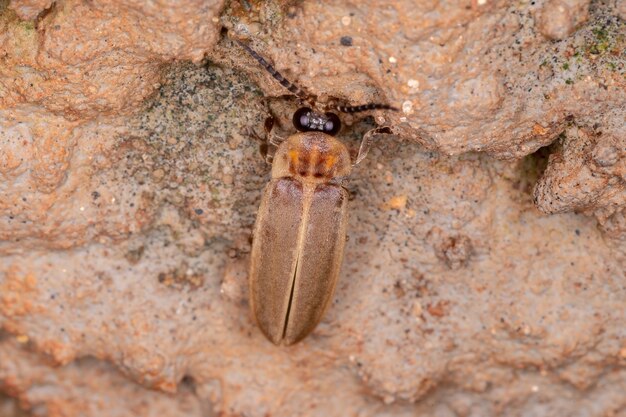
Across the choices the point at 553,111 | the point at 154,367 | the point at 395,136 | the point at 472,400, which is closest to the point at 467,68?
the point at 553,111

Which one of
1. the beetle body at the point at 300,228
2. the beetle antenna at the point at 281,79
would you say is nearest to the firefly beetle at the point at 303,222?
the beetle body at the point at 300,228

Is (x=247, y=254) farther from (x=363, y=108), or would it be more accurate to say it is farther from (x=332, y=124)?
(x=363, y=108)

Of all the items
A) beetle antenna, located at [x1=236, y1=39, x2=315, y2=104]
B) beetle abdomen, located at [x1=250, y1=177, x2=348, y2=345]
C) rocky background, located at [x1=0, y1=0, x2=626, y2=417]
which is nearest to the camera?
beetle antenna, located at [x1=236, y1=39, x2=315, y2=104]

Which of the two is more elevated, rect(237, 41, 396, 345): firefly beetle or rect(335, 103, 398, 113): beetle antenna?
rect(335, 103, 398, 113): beetle antenna

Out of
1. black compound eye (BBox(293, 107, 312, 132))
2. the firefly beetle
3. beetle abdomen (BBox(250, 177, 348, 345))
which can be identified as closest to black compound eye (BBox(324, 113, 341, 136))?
the firefly beetle

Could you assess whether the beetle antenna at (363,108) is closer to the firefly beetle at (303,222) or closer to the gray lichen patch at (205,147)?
the firefly beetle at (303,222)

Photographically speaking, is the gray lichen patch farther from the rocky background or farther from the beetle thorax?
the beetle thorax

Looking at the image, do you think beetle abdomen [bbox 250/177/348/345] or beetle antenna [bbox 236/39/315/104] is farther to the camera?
beetle abdomen [bbox 250/177/348/345]

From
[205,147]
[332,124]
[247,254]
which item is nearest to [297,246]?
[247,254]
